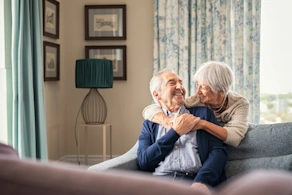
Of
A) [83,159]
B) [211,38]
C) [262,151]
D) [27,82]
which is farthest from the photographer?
[83,159]

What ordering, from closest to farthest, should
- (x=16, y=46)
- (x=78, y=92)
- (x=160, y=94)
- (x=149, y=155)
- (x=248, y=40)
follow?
(x=149, y=155)
(x=160, y=94)
(x=16, y=46)
(x=248, y=40)
(x=78, y=92)

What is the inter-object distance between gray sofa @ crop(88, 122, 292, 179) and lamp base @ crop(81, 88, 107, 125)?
2.46 m

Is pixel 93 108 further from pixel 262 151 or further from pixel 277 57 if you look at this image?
pixel 262 151

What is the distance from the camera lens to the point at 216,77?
3.16 meters

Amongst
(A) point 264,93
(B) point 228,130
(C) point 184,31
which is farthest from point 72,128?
(B) point 228,130

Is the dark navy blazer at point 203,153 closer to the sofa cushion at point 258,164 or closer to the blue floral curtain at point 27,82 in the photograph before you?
the sofa cushion at point 258,164

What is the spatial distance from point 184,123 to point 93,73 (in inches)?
92.1

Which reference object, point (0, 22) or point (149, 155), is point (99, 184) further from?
point (0, 22)

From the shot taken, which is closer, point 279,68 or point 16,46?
point 16,46

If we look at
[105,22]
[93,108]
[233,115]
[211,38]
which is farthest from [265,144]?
[105,22]

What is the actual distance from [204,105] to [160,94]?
294 millimetres

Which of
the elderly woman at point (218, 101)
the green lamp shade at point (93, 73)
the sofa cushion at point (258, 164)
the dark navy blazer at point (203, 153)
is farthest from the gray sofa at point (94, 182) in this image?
the green lamp shade at point (93, 73)

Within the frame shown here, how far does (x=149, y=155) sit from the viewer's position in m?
2.90

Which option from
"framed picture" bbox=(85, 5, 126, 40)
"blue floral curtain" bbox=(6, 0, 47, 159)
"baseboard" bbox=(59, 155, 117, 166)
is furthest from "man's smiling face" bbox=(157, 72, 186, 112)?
"baseboard" bbox=(59, 155, 117, 166)
